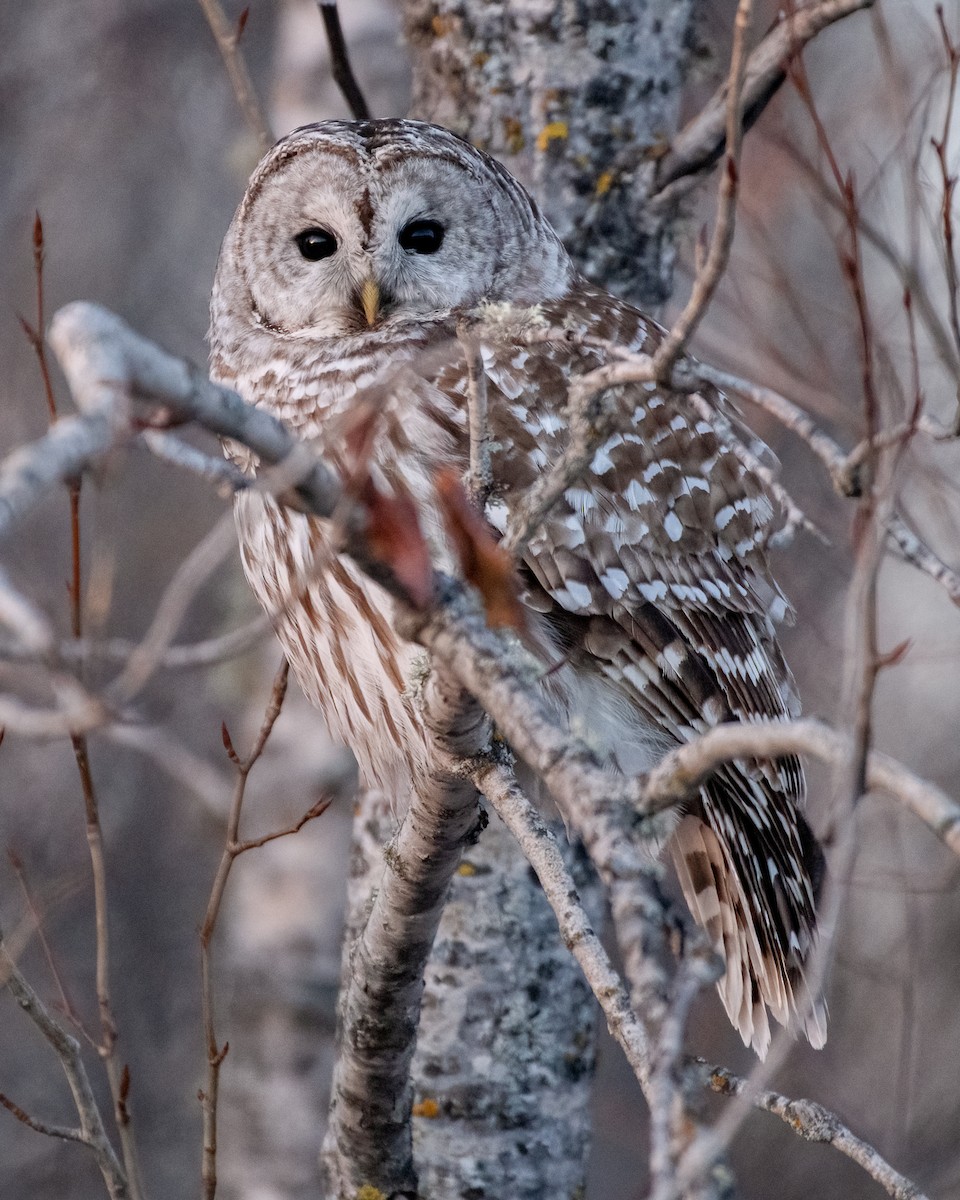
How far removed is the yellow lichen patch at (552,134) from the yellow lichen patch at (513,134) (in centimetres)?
5

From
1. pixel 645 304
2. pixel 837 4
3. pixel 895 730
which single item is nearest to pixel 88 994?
pixel 895 730

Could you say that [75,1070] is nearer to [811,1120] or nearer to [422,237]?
[811,1120]

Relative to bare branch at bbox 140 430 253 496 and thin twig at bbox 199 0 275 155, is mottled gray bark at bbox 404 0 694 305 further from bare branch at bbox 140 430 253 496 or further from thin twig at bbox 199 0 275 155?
bare branch at bbox 140 430 253 496

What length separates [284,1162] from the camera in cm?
483

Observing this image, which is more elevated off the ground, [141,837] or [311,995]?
[141,837]

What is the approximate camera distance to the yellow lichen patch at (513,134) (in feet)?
12.3

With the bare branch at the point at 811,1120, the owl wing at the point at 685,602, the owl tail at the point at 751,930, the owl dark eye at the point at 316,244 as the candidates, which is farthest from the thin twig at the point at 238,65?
the bare branch at the point at 811,1120

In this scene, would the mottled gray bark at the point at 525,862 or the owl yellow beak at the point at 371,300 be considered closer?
the owl yellow beak at the point at 371,300

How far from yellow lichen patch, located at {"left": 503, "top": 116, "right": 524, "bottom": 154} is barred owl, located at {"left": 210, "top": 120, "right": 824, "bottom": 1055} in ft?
0.95

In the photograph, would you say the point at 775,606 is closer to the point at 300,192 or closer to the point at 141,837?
the point at 300,192

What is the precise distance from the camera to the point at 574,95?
145 inches

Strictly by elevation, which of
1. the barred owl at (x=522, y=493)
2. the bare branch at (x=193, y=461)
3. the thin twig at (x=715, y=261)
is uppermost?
the barred owl at (x=522, y=493)

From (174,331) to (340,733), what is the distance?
5.41m

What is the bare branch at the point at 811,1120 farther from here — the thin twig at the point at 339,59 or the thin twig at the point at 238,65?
the thin twig at the point at 238,65
